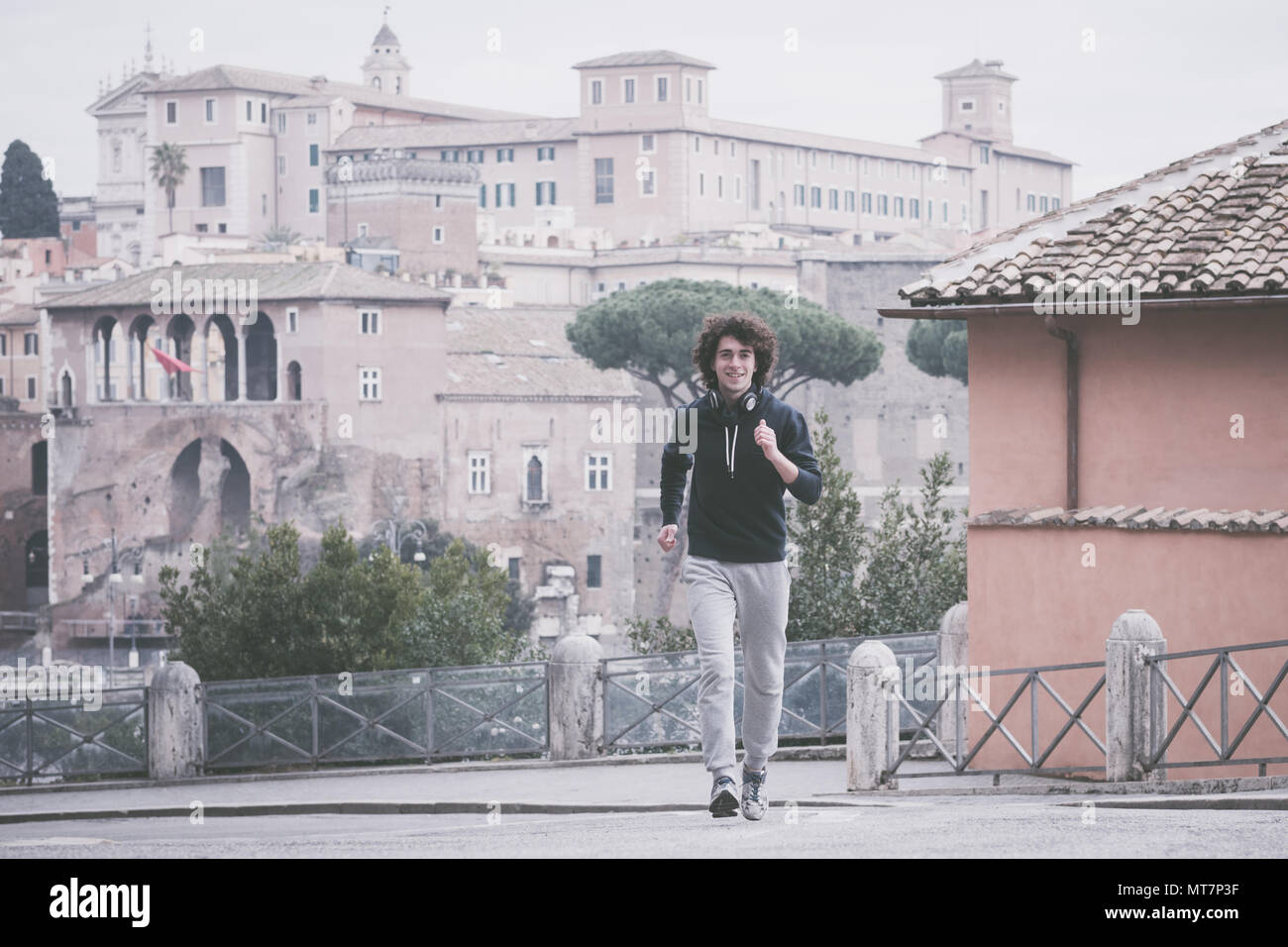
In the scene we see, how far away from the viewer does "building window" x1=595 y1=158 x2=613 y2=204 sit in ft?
336

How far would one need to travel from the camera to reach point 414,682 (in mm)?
17766

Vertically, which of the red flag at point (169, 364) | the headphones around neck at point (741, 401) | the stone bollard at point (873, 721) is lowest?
the stone bollard at point (873, 721)

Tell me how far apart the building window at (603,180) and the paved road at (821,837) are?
9296cm

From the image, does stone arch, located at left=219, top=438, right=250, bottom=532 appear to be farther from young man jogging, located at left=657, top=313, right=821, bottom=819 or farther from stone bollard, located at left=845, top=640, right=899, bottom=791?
young man jogging, located at left=657, top=313, right=821, bottom=819

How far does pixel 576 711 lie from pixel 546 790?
278 centimetres

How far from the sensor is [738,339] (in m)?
7.79

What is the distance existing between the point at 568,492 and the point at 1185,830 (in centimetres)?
6301

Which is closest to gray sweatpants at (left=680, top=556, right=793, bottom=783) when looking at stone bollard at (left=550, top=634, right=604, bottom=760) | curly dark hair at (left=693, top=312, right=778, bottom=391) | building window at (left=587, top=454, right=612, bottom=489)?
curly dark hair at (left=693, top=312, right=778, bottom=391)

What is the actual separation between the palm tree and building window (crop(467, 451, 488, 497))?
40.9m

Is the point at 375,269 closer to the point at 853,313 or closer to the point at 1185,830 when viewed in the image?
the point at 853,313

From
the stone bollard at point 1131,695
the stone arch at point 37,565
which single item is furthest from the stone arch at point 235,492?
the stone bollard at point 1131,695

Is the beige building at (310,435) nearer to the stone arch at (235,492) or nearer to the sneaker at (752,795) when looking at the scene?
the stone arch at (235,492)

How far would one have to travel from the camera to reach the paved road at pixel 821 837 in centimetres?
729
